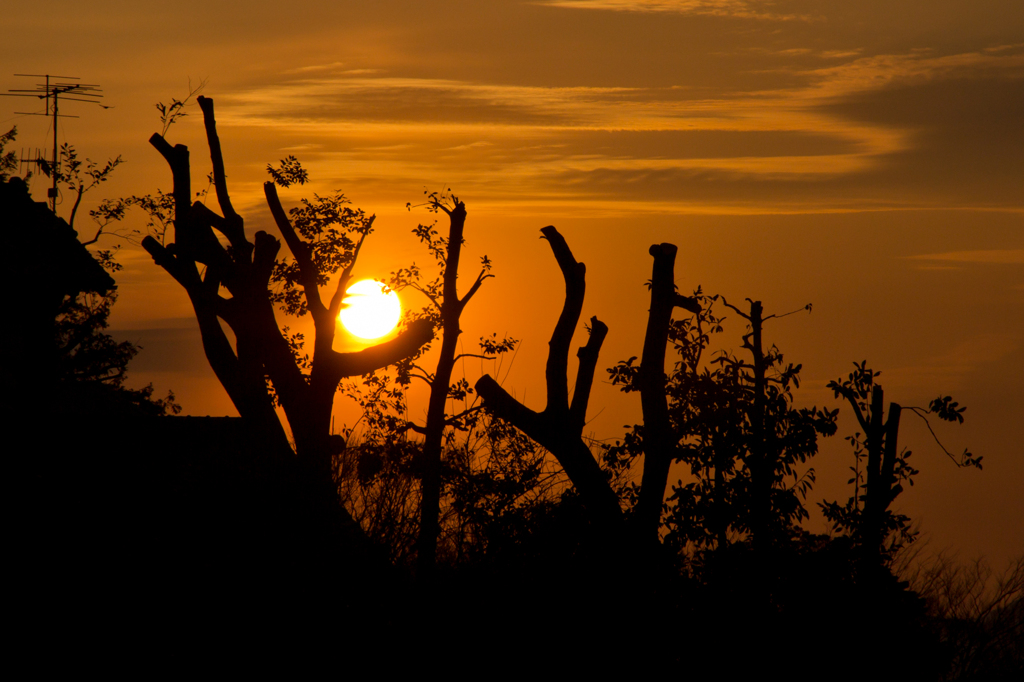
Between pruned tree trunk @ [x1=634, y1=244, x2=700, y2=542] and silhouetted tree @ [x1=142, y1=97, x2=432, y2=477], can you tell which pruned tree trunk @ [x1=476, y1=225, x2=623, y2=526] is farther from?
silhouetted tree @ [x1=142, y1=97, x2=432, y2=477]

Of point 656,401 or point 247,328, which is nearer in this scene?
point 656,401

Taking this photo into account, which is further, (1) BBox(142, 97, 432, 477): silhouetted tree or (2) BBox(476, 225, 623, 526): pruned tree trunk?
(1) BBox(142, 97, 432, 477): silhouetted tree

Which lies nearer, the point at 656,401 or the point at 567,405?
the point at 656,401

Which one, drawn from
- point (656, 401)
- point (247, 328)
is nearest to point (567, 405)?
point (656, 401)

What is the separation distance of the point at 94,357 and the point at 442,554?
2158 centimetres

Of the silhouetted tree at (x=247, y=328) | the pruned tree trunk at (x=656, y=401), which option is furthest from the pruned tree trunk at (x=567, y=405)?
the silhouetted tree at (x=247, y=328)

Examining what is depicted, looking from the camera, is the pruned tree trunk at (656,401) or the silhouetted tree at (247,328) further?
the silhouetted tree at (247,328)

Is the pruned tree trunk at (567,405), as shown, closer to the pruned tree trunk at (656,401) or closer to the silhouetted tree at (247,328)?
the pruned tree trunk at (656,401)

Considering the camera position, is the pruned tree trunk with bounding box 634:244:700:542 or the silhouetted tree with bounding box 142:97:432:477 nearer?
the pruned tree trunk with bounding box 634:244:700:542

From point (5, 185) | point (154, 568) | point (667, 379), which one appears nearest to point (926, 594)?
point (667, 379)

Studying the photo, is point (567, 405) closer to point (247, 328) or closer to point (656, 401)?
point (656, 401)

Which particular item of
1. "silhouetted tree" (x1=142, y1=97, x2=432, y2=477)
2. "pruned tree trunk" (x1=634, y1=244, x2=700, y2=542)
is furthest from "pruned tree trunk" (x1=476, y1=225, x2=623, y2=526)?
"silhouetted tree" (x1=142, y1=97, x2=432, y2=477)

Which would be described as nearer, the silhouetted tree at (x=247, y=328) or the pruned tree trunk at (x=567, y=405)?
the pruned tree trunk at (x=567, y=405)

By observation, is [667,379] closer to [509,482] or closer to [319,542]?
[509,482]
